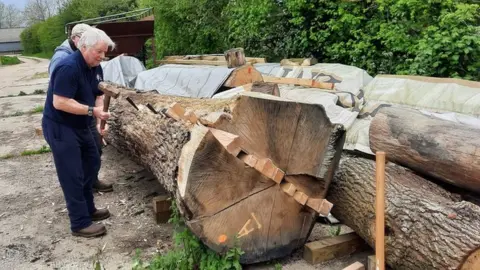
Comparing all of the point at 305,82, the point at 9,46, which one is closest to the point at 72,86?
the point at 305,82

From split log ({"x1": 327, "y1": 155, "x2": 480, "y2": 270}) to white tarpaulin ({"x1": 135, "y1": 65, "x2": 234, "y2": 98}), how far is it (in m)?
3.82

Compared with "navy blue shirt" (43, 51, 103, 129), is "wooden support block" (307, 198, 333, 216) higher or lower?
lower

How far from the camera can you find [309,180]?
9.88ft

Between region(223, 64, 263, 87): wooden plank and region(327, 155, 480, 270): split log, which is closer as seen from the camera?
region(327, 155, 480, 270): split log

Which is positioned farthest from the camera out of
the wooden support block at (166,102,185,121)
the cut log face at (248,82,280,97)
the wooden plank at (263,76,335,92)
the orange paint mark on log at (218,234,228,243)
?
the wooden plank at (263,76,335,92)

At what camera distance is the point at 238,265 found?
9.20 ft

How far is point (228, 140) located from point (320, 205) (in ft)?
2.58

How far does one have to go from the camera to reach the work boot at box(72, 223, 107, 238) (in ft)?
12.2

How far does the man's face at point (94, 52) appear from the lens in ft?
11.4

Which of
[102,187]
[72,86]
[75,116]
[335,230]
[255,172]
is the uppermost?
[72,86]

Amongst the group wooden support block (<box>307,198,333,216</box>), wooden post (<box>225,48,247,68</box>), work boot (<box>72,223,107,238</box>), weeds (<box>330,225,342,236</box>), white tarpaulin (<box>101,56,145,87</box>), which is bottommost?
work boot (<box>72,223,107,238</box>)

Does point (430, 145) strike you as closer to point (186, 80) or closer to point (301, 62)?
point (301, 62)

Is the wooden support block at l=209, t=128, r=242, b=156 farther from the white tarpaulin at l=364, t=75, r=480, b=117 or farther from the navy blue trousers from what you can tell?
the white tarpaulin at l=364, t=75, r=480, b=117

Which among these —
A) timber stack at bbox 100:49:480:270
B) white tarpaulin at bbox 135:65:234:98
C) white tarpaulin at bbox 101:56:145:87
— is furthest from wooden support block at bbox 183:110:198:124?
white tarpaulin at bbox 101:56:145:87
